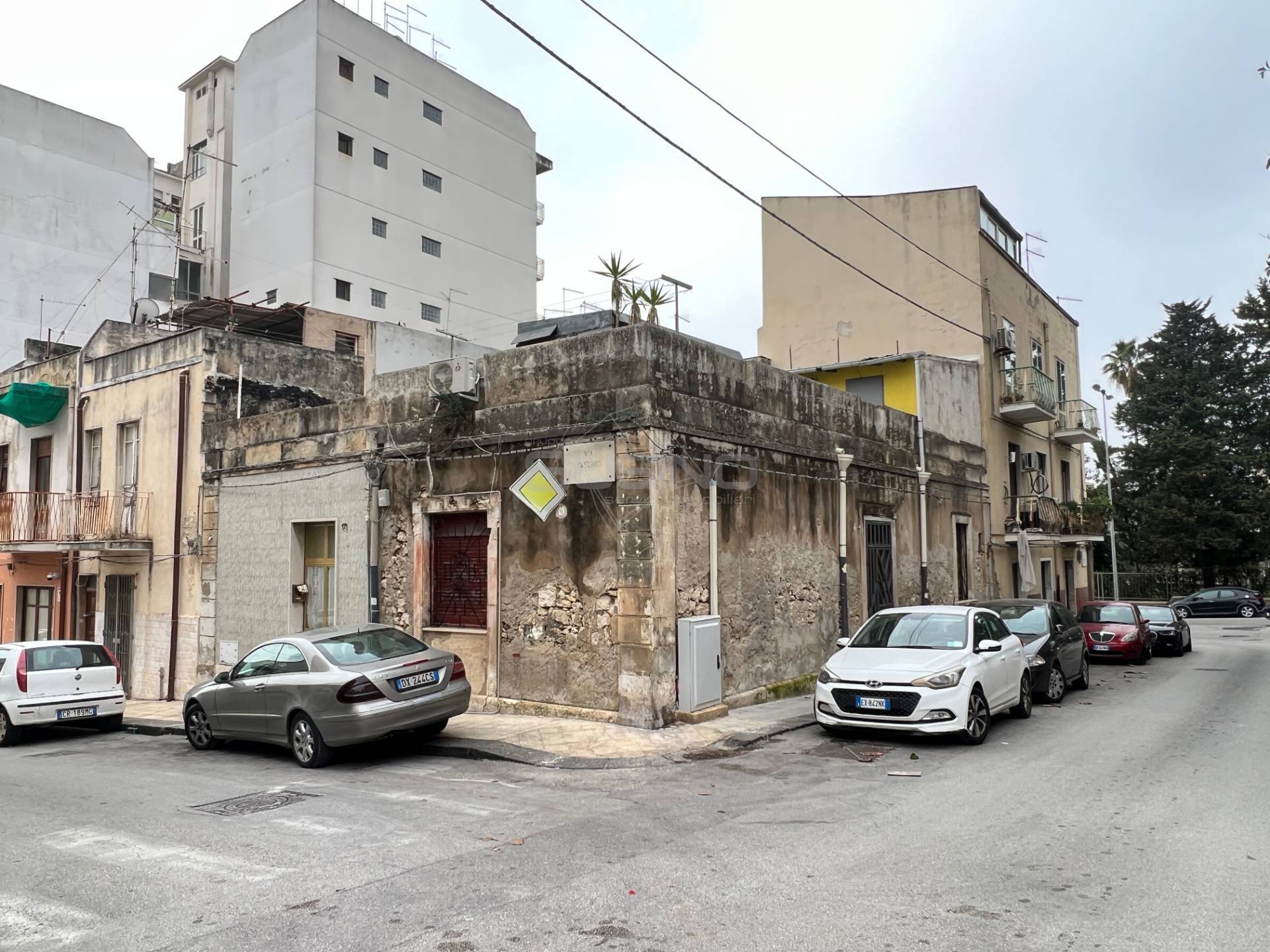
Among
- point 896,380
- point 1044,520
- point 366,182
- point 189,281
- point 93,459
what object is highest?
point 366,182

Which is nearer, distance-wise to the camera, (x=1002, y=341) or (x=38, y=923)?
(x=38, y=923)

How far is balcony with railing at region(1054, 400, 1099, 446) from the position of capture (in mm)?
27672

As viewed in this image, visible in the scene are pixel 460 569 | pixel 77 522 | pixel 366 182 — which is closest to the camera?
pixel 460 569

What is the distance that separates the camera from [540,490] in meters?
12.2

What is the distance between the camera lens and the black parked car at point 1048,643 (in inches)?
527

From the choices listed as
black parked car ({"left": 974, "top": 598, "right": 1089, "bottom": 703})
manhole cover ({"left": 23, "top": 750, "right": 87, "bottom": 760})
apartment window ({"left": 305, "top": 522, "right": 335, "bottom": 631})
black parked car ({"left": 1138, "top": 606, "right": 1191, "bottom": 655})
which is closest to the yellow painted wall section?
black parked car ({"left": 974, "top": 598, "right": 1089, "bottom": 703})

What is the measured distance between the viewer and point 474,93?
139 ft

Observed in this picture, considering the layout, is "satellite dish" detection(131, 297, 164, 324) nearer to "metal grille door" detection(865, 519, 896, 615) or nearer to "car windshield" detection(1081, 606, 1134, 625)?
"metal grille door" detection(865, 519, 896, 615)

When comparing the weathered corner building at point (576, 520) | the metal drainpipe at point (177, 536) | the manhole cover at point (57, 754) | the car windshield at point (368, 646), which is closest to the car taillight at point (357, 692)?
the car windshield at point (368, 646)

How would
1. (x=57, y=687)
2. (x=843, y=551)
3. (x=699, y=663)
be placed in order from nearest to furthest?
(x=699, y=663) < (x=57, y=687) < (x=843, y=551)

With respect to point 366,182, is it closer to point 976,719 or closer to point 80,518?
point 80,518

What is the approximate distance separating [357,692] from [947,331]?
18.8 m

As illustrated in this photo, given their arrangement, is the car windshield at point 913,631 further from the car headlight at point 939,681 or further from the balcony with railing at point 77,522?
the balcony with railing at point 77,522

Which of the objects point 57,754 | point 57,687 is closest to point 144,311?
point 57,687
